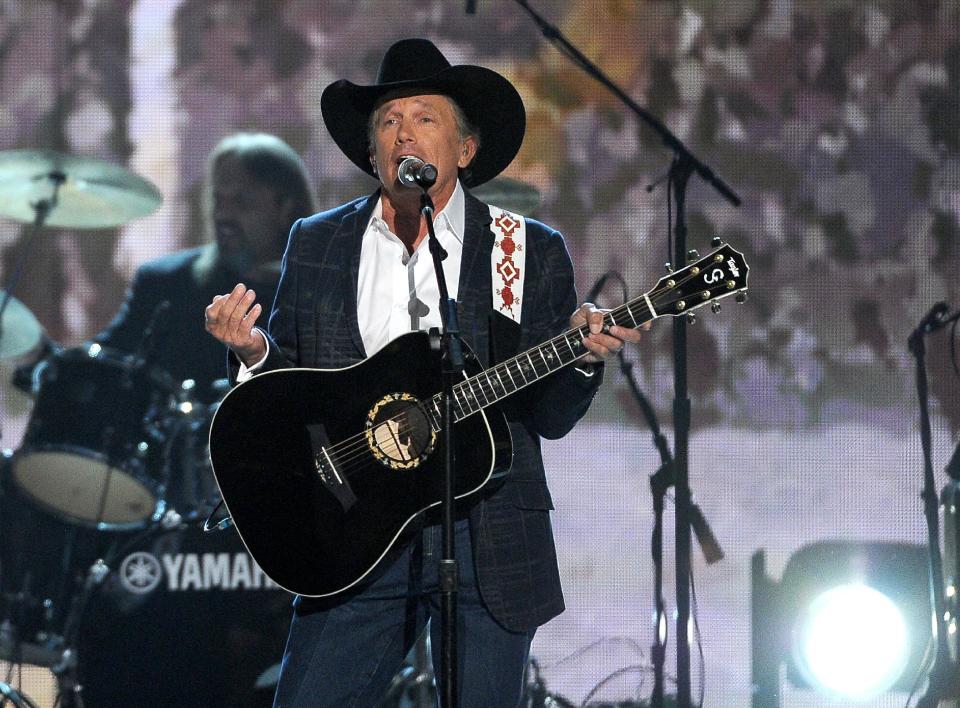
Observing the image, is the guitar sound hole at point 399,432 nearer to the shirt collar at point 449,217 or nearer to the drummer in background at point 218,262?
the shirt collar at point 449,217

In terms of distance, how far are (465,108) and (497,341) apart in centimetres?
62

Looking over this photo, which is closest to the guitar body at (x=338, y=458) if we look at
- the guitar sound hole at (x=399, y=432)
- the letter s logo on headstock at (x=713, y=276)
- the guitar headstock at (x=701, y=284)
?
the guitar sound hole at (x=399, y=432)

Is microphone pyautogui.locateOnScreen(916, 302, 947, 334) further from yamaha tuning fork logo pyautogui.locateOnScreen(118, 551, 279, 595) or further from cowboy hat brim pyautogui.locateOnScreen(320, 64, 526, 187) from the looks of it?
yamaha tuning fork logo pyautogui.locateOnScreen(118, 551, 279, 595)

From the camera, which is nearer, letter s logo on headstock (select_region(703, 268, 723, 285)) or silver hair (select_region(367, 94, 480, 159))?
letter s logo on headstock (select_region(703, 268, 723, 285))

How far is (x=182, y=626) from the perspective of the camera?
4145 millimetres

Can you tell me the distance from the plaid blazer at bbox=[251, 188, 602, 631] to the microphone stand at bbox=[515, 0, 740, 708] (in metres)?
1.65

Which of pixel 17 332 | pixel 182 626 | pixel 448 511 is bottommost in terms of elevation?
pixel 182 626

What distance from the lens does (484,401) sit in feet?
7.92

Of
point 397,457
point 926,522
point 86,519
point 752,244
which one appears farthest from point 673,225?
point 86,519

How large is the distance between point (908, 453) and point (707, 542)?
85 centimetres

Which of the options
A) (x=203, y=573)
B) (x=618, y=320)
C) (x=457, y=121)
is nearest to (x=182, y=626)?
(x=203, y=573)

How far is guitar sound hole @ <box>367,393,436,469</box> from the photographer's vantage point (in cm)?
242

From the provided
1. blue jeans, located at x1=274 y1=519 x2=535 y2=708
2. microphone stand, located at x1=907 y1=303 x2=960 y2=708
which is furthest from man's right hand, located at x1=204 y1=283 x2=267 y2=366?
microphone stand, located at x1=907 y1=303 x2=960 y2=708

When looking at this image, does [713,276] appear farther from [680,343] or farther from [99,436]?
[99,436]
